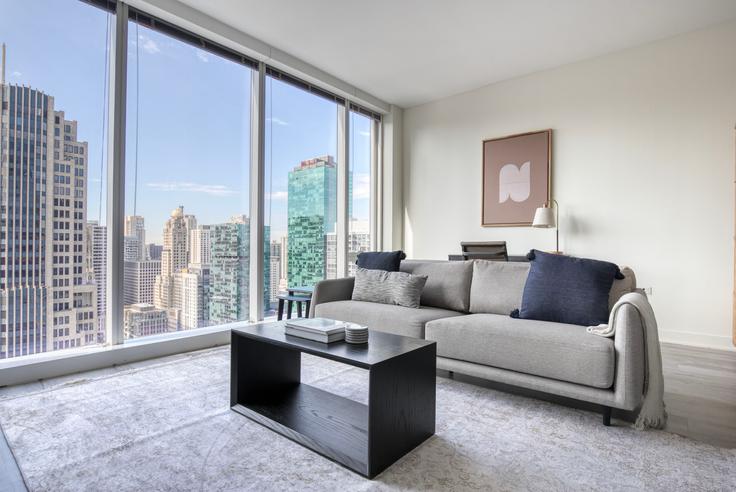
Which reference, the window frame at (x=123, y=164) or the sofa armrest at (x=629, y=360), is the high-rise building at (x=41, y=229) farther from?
the sofa armrest at (x=629, y=360)

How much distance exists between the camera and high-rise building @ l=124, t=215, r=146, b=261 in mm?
3244

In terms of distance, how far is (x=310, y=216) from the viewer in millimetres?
4793

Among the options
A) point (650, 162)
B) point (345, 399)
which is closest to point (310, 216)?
point (345, 399)

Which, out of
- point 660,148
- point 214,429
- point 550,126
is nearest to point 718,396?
point 660,148

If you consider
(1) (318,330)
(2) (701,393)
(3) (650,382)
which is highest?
(1) (318,330)

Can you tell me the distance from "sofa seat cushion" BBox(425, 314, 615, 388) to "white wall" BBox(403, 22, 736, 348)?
2.42 m

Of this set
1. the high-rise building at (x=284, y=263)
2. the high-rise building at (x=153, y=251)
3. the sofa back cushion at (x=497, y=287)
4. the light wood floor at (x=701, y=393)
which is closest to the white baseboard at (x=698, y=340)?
the light wood floor at (x=701, y=393)

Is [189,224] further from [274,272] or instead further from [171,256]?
[274,272]

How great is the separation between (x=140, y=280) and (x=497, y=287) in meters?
2.77

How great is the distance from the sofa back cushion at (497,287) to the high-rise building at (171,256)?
2473 mm

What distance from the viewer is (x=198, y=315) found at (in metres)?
3.68

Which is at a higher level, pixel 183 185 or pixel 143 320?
pixel 183 185

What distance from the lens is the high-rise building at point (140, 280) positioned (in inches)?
127

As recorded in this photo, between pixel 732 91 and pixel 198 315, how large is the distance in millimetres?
5144
